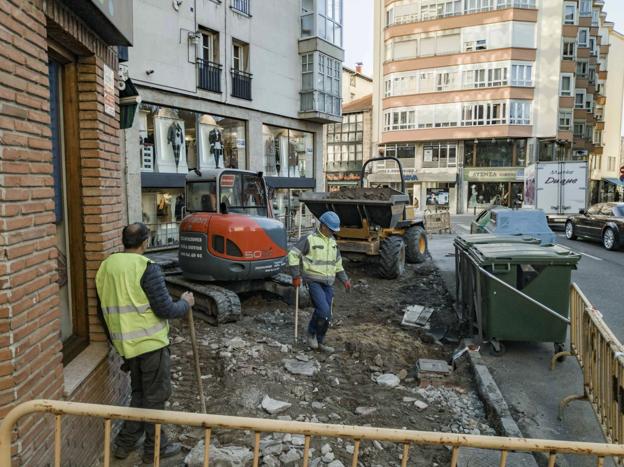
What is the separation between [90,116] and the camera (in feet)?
12.7

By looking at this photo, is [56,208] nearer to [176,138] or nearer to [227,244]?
[227,244]

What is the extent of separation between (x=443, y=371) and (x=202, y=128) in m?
13.6

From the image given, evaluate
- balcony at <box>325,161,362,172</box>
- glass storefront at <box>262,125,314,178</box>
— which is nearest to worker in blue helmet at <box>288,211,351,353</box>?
glass storefront at <box>262,125,314,178</box>

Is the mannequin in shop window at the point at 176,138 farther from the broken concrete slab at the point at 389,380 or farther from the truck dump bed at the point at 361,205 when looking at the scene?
the broken concrete slab at the point at 389,380

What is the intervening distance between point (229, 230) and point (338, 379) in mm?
2904

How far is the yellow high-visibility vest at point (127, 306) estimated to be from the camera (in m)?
3.43

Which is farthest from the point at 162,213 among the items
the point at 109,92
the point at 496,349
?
the point at 496,349

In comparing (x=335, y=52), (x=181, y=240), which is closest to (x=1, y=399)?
(x=181, y=240)

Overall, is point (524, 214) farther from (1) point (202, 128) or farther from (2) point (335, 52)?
(2) point (335, 52)

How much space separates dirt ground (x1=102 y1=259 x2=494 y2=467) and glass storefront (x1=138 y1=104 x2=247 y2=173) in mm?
8545

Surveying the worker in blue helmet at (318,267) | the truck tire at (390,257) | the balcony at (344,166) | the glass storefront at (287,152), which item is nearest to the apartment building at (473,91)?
the balcony at (344,166)

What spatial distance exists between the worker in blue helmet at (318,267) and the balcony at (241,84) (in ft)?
40.7

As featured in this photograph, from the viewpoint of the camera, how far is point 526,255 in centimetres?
605

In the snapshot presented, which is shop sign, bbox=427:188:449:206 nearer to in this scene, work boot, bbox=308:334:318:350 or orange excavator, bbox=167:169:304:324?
orange excavator, bbox=167:169:304:324
